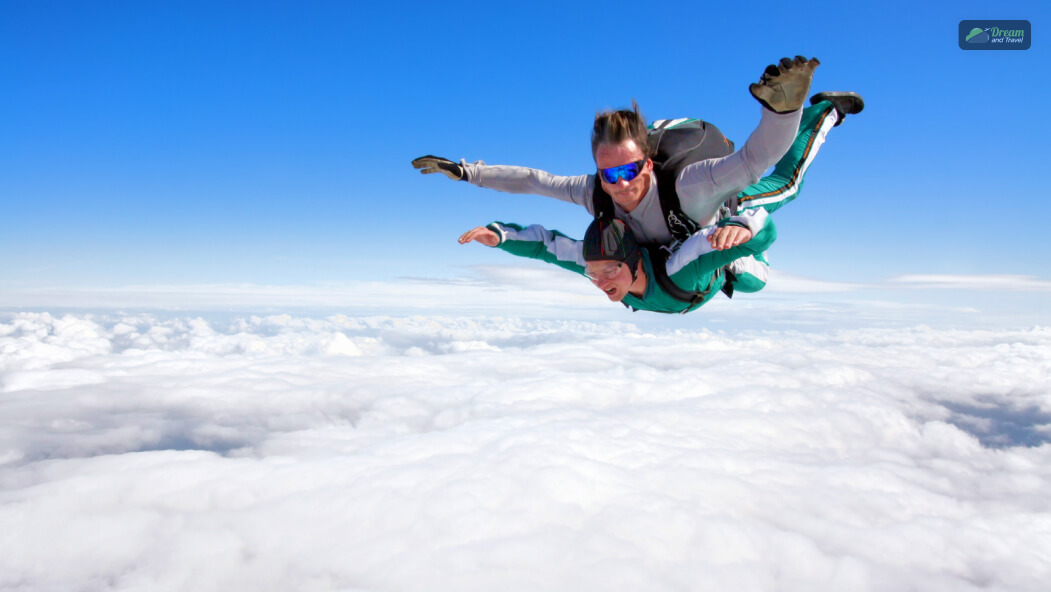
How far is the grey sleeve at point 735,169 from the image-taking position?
312 centimetres

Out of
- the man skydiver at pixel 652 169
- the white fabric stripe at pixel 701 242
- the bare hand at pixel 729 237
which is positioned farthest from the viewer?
the white fabric stripe at pixel 701 242

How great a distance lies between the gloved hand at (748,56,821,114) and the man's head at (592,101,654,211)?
1.16 m

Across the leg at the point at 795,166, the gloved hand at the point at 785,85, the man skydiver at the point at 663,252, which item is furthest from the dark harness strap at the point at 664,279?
the gloved hand at the point at 785,85

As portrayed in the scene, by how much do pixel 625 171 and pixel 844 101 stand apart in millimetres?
1984

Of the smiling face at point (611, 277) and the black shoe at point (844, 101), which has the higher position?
the black shoe at point (844, 101)

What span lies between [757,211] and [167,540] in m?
74.3

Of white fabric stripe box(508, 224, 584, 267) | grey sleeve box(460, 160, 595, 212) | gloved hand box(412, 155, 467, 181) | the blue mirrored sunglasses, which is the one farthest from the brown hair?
gloved hand box(412, 155, 467, 181)

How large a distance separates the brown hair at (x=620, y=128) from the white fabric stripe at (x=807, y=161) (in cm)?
112

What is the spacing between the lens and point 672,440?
94000 millimetres

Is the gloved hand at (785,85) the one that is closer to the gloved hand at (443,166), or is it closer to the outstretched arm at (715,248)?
the outstretched arm at (715,248)

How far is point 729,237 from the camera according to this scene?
3328 millimetres

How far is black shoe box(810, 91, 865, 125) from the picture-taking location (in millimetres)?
4383

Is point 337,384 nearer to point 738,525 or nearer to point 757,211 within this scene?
point 738,525

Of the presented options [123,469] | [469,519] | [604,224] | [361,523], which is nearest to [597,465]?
[469,519]
